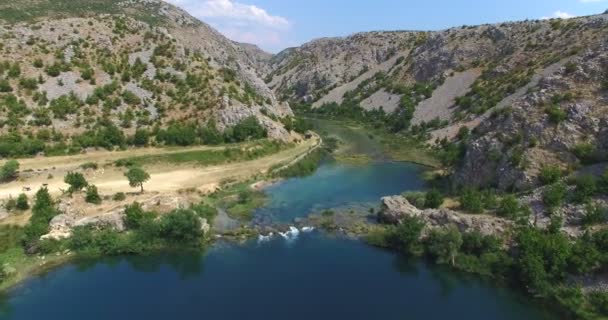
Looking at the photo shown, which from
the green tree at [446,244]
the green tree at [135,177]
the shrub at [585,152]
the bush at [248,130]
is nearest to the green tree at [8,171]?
the green tree at [135,177]

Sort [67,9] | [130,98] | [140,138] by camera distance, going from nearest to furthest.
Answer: [140,138] < [130,98] < [67,9]

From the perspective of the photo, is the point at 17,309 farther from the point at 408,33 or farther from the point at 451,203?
the point at 408,33

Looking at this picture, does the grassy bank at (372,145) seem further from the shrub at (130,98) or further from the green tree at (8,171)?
the green tree at (8,171)

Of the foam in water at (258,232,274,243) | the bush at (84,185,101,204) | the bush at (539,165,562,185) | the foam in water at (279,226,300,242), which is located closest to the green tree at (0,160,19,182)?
the bush at (84,185,101,204)

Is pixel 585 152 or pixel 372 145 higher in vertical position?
pixel 585 152

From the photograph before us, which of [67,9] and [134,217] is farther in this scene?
[67,9]

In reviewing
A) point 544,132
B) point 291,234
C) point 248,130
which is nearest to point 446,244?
point 291,234

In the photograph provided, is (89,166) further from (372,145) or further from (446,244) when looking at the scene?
(372,145)
